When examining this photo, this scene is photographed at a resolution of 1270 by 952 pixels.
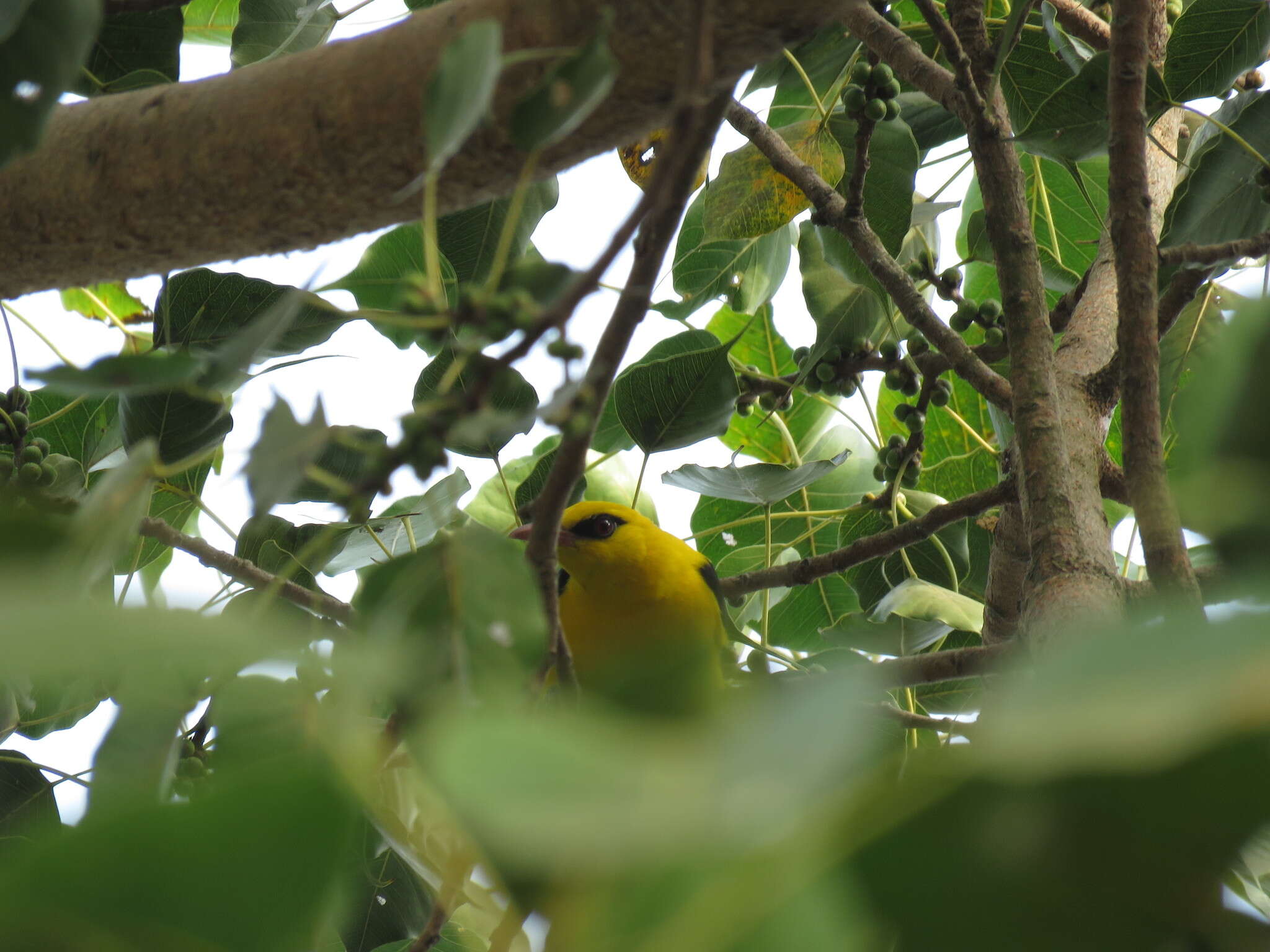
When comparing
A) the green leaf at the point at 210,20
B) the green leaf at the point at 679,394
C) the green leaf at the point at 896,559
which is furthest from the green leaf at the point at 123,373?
the green leaf at the point at 210,20

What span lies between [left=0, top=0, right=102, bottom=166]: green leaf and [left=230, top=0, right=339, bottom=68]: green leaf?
1.12 metres

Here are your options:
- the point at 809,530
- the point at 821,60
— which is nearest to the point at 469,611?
the point at 821,60

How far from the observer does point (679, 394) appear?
1602 millimetres

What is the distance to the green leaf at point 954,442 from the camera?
7.88ft

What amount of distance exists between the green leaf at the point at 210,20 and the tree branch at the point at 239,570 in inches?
63.6

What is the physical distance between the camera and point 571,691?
722 mm

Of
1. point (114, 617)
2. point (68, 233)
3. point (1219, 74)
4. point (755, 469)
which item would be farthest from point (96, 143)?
point (1219, 74)

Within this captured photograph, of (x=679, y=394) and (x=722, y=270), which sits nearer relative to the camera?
(x=679, y=394)

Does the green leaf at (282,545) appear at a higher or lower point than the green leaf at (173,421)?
lower

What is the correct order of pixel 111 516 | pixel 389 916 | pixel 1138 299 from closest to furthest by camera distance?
pixel 111 516
pixel 1138 299
pixel 389 916

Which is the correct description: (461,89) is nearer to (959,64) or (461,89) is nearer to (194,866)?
(194,866)

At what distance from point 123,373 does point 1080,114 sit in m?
1.31

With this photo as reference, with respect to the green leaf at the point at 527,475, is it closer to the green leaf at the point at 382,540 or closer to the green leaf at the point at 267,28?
the green leaf at the point at 382,540

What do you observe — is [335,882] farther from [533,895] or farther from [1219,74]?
[1219,74]
